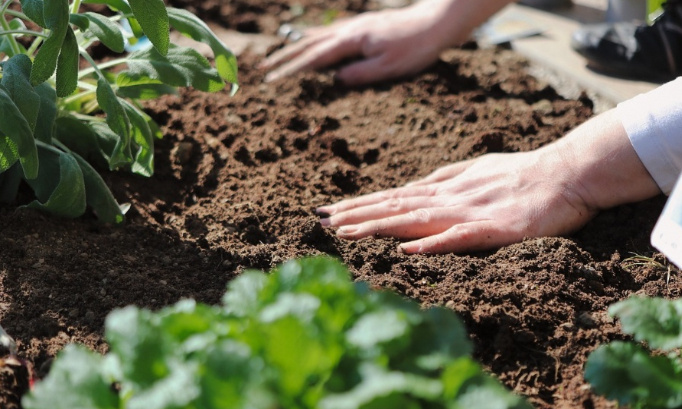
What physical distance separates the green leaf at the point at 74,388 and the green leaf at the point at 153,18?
1.00m

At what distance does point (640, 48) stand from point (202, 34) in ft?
6.61

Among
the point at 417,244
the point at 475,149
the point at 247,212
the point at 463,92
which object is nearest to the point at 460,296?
Result: the point at 417,244

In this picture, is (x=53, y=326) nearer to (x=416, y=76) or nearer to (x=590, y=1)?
(x=416, y=76)

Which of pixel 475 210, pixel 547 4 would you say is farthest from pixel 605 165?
pixel 547 4

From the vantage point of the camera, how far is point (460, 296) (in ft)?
6.30

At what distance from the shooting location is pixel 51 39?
181 centimetres

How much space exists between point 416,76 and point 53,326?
2113 millimetres

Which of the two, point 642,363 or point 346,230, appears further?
point 346,230

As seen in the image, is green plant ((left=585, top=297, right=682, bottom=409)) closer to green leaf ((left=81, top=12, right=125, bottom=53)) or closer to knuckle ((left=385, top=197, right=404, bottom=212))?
knuckle ((left=385, top=197, right=404, bottom=212))

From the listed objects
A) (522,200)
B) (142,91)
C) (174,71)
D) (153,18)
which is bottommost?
(522,200)

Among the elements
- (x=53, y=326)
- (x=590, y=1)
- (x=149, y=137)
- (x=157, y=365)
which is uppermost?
(x=157, y=365)

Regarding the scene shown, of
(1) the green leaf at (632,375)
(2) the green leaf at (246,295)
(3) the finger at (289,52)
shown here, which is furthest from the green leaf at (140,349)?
(3) the finger at (289,52)

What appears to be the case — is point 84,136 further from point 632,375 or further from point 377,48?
point 632,375

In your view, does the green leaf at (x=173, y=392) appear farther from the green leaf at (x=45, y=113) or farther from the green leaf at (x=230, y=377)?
the green leaf at (x=45, y=113)
